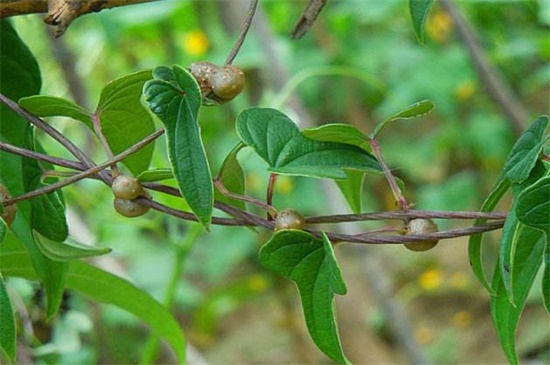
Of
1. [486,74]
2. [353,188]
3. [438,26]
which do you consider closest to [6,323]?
[353,188]

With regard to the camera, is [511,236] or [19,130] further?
[19,130]

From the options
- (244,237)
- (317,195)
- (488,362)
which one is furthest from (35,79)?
(488,362)

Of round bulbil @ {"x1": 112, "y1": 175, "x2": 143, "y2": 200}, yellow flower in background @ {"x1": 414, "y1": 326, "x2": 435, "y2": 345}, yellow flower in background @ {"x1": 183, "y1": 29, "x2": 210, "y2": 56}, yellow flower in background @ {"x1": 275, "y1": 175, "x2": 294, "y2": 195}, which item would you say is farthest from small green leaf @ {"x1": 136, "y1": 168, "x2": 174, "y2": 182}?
yellow flower in background @ {"x1": 414, "y1": 326, "x2": 435, "y2": 345}

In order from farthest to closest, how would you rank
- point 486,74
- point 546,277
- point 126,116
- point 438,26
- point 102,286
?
1. point 438,26
2. point 486,74
3. point 102,286
4. point 126,116
5. point 546,277

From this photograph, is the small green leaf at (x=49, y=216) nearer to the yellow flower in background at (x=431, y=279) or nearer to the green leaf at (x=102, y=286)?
the green leaf at (x=102, y=286)

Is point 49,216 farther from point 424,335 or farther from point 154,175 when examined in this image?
point 424,335

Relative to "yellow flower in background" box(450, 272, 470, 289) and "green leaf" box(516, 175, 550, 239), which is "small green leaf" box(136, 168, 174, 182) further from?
"yellow flower in background" box(450, 272, 470, 289)
